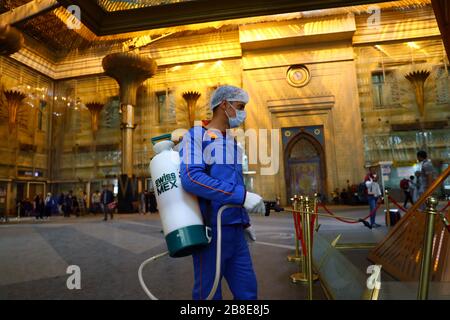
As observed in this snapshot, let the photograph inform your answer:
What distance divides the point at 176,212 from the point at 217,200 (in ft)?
0.73

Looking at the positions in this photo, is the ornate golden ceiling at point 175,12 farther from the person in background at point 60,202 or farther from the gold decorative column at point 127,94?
the person in background at point 60,202

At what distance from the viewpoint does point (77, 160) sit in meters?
20.6

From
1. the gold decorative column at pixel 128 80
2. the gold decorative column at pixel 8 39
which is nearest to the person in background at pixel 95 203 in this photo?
the gold decorative column at pixel 128 80

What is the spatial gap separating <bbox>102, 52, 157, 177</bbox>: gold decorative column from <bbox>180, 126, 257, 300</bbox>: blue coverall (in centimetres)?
1759

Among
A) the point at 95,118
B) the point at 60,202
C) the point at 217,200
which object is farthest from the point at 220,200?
the point at 95,118

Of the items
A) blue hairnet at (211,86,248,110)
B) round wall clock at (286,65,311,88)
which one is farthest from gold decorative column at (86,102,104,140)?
blue hairnet at (211,86,248,110)

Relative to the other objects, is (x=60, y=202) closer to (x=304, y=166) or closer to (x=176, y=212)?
(x=304, y=166)

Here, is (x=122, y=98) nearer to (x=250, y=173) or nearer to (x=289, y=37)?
Answer: (x=250, y=173)

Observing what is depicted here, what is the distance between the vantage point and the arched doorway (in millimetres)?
17844

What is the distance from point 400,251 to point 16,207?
20.5 metres

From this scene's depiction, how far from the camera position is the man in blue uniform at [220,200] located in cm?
147

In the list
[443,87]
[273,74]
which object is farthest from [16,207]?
[443,87]

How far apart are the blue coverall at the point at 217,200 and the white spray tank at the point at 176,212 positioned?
0.20 feet

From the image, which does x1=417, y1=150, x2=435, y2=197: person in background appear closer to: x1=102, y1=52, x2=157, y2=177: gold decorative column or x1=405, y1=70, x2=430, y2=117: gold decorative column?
x1=405, y1=70, x2=430, y2=117: gold decorative column
